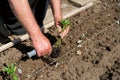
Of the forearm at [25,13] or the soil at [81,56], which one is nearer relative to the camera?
the forearm at [25,13]

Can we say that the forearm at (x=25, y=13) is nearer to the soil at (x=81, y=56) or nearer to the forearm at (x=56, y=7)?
the forearm at (x=56, y=7)

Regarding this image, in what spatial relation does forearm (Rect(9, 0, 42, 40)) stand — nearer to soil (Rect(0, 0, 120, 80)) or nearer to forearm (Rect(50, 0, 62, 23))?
forearm (Rect(50, 0, 62, 23))

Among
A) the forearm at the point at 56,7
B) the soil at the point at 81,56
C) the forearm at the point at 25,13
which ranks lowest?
the soil at the point at 81,56

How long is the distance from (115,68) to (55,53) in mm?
752

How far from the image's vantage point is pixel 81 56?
3.40 metres

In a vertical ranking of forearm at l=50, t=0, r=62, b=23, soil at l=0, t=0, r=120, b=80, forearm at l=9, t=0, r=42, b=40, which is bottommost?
soil at l=0, t=0, r=120, b=80

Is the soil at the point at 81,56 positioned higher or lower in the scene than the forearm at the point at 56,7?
lower

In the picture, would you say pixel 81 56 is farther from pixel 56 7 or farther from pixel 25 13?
pixel 25 13

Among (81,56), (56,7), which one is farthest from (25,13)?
(81,56)

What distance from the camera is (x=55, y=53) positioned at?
346cm

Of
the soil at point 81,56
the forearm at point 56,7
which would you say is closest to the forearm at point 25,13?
the forearm at point 56,7

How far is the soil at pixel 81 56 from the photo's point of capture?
3168 millimetres

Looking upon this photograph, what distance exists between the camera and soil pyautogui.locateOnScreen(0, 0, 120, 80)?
10.4ft

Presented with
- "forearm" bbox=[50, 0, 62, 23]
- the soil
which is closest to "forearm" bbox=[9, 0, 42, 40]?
"forearm" bbox=[50, 0, 62, 23]
